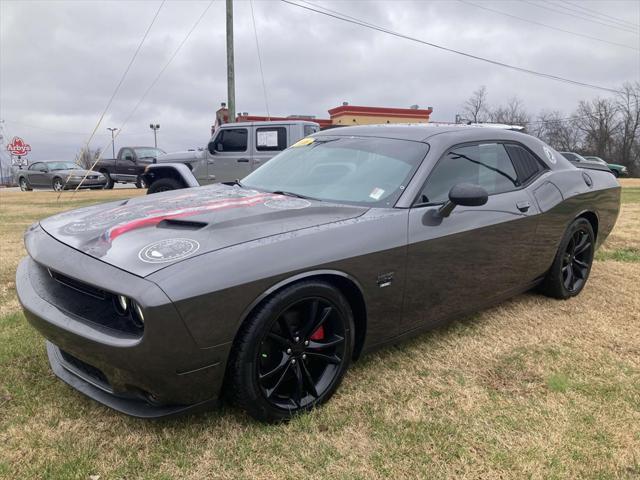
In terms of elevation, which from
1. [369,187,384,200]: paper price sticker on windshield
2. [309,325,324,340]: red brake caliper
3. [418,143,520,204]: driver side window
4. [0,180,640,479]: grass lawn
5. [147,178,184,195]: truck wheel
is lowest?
[0,180,640,479]: grass lawn

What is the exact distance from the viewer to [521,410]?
2.49m

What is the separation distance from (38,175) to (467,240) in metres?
21.2

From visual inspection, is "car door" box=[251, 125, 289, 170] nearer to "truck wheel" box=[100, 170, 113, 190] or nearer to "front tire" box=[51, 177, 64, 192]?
"truck wheel" box=[100, 170, 113, 190]

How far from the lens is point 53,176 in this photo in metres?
19.2

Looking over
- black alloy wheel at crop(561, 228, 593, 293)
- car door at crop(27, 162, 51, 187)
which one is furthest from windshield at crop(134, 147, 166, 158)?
black alloy wheel at crop(561, 228, 593, 293)

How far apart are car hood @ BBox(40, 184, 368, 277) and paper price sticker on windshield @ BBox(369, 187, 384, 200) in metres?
0.18

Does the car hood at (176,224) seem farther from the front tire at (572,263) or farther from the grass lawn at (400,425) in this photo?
the front tire at (572,263)

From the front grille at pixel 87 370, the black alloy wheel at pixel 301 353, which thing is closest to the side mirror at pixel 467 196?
the black alloy wheel at pixel 301 353

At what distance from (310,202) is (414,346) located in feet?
3.98

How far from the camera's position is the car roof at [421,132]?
323 cm

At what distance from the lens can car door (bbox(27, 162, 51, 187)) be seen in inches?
777

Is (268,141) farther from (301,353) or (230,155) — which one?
(301,353)

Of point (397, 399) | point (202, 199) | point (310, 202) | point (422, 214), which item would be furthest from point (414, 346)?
point (202, 199)

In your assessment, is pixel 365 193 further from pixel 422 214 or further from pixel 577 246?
pixel 577 246
